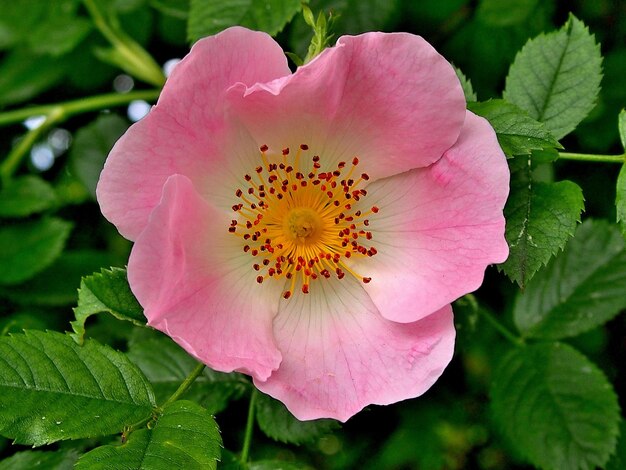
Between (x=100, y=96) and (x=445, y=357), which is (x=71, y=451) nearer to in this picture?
(x=445, y=357)

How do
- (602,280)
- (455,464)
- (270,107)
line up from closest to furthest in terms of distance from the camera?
(270,107) → (602,280) → (455,464)

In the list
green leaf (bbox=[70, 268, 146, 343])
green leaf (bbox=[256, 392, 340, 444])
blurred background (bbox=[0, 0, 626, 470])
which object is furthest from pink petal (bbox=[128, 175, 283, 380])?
blurred background (bbox=[0, 0, 626, 470])

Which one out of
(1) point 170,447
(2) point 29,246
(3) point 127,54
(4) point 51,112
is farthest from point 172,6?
(1) point 170,447

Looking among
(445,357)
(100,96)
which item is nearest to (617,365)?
(445,357)

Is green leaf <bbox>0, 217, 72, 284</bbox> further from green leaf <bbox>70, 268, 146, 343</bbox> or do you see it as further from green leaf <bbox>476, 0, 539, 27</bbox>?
green leaf <bbox>476, 0, 539, 27</bbox>

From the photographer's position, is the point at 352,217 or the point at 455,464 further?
the point at 455,464

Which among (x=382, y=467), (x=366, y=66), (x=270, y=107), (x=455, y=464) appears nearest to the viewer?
(x=366, y=66)

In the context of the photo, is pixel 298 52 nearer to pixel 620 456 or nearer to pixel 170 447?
pixel 170 447
